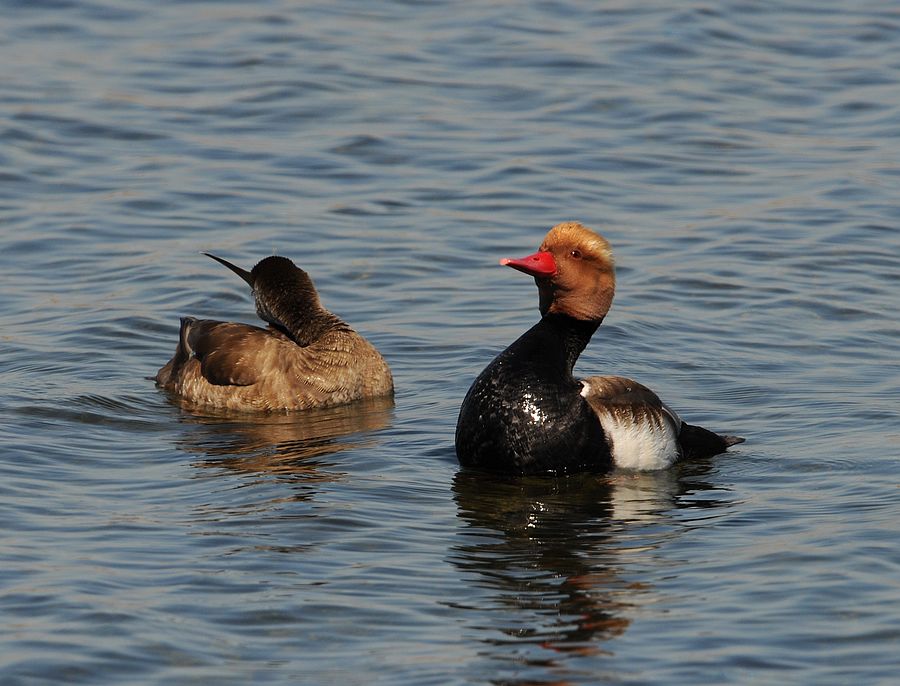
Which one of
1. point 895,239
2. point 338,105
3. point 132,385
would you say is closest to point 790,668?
point 132,385

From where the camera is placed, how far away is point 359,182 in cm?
1641

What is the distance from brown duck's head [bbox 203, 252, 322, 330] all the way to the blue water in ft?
3.34

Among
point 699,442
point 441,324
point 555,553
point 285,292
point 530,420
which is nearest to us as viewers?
point 555,553

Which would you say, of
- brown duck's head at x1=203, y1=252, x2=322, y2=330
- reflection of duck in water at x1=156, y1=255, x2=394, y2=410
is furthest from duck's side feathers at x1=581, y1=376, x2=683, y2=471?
brown duck's head at x1=203, y1=252, x2=322, y2=330

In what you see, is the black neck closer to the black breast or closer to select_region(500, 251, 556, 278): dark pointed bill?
the black breast

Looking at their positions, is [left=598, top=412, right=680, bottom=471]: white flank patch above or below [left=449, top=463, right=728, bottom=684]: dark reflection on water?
above

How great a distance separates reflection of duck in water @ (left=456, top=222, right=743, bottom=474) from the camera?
916 centimetres

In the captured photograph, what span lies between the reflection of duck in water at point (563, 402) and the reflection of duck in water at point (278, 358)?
6.67 feet

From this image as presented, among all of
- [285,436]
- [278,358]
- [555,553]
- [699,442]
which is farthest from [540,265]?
[278,358]

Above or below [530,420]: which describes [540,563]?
below

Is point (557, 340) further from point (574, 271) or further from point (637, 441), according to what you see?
point (637, 441)

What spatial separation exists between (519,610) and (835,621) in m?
1.40

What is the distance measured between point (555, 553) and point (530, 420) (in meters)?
1.38

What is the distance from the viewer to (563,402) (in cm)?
923
